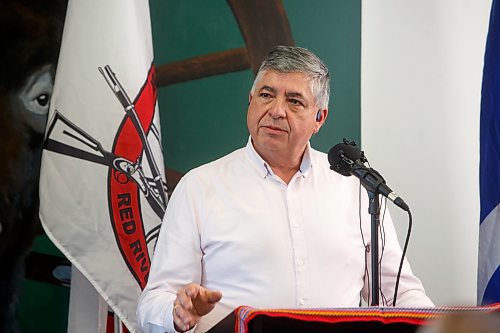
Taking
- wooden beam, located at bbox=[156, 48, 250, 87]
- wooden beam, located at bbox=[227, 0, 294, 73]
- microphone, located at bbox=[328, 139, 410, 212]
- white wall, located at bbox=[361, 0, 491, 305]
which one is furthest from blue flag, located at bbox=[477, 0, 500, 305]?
microphone, located at bbox=[328, 139, 410, 212]

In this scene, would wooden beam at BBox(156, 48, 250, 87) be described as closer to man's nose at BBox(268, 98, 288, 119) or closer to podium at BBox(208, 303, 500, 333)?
man's nose at BBox(268, 98, 288, 119)

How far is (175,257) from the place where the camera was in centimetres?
184

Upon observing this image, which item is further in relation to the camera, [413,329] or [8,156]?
[8,156]

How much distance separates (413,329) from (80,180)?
1424mm

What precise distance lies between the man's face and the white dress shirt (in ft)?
0.25

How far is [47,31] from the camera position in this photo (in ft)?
7.82

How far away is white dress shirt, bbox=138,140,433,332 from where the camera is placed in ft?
6.10

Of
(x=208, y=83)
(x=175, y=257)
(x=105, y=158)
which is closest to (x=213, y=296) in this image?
(x=175, y=257)

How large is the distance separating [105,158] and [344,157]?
0.90m

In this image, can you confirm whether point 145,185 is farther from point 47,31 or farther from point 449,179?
point 449,179

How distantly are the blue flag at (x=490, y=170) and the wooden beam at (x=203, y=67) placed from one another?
3.08 ft

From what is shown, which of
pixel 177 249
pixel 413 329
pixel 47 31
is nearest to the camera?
pixel 413 329

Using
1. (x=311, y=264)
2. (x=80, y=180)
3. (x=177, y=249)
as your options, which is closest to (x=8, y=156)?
(x=80, y=180)

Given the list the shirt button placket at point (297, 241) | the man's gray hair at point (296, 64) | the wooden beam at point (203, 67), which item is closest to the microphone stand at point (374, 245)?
the shirt button placket at point (297, 241)
